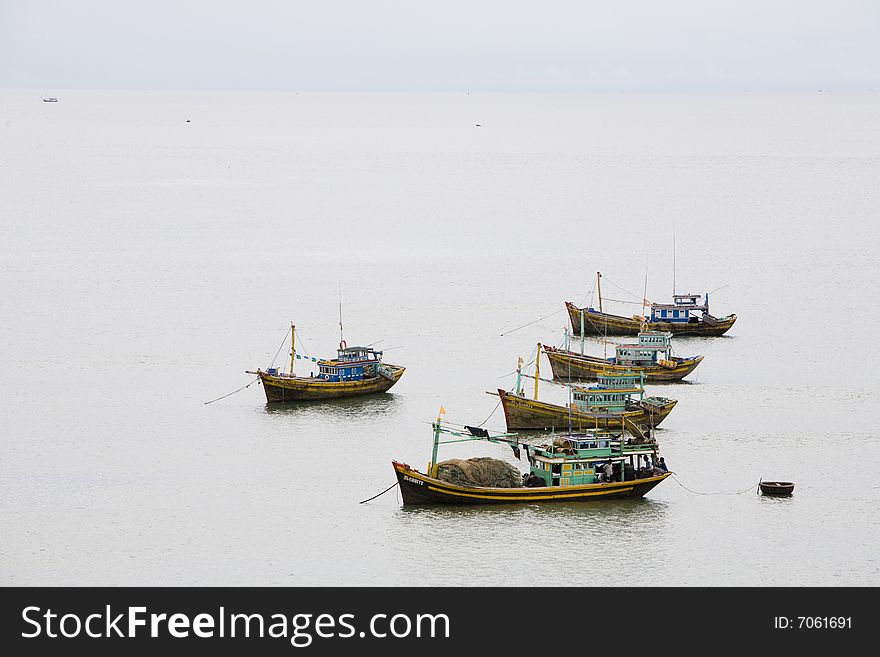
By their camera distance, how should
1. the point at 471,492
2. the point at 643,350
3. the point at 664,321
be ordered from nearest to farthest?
the point at 471,492 < the point at 643,350 < the point at 664,321

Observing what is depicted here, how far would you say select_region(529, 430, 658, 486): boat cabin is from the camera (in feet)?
144

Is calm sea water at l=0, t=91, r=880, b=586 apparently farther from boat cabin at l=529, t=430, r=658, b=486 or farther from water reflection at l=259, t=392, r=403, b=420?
boat cabin at l=529, t=430, r=658, b=486

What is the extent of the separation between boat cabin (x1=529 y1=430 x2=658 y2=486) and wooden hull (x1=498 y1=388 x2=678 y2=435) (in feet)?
18.7

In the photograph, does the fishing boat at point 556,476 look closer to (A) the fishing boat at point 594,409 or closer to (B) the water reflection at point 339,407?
(A) the fishing boat at point 594,409

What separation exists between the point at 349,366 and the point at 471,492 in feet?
57.7

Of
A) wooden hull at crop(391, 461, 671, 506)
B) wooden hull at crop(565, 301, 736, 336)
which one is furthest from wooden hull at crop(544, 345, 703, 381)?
wooden hull at crop(391, 461, 671, 506)

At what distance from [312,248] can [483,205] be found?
41.8 meters

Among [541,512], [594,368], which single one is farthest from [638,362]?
[541,512]

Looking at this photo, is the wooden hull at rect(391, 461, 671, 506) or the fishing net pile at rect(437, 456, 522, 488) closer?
the wooden hull at rect(391, 461, 671, 506)

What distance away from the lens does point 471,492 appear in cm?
4309

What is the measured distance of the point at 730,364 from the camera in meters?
67.4

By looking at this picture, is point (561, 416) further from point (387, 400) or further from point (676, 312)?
point (676, 312)

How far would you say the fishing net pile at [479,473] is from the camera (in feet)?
142
